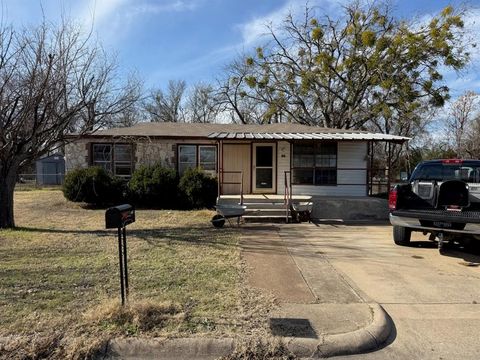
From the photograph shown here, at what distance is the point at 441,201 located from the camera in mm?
8109

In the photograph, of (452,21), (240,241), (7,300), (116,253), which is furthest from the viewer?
(452,21)

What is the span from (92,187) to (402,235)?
443 inches

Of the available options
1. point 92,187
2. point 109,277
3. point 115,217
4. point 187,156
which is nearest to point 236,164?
point 187,156

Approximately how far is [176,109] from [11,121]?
43.8 meters

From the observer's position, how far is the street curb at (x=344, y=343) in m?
3.93

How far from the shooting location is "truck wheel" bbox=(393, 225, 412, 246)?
899 centimetres

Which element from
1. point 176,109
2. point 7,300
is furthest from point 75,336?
point 176,109

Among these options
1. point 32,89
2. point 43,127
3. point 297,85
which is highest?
point 297,85

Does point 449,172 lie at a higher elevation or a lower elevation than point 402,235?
higher

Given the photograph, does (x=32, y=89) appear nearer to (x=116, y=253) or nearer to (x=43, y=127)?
(x=43, y=127)

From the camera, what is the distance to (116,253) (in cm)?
788

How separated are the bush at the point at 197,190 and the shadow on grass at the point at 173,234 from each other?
179 inches

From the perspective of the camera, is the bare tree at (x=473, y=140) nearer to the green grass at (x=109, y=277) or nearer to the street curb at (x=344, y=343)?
the green grass at (x=109, y=277)

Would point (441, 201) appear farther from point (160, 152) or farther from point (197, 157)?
point (160, 152)
